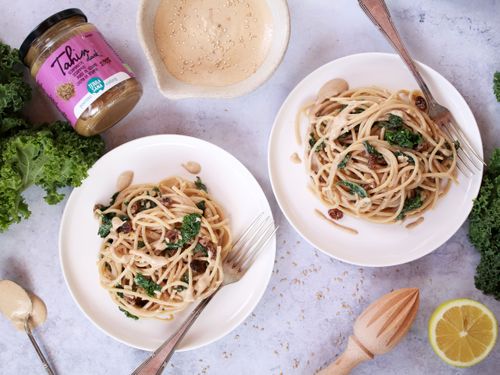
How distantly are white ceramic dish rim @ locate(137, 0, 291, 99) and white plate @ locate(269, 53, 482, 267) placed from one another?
174 millimetres

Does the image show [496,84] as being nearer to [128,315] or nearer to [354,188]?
[354,188]

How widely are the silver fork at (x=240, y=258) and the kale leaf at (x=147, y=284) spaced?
0.62 feet

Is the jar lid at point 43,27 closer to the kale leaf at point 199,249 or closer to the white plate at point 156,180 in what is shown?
the white plate at point 156,180

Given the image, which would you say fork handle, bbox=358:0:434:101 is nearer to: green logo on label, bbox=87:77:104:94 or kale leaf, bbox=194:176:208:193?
kale leaf, bbox=194:176:208:193

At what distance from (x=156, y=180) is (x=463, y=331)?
149 cm

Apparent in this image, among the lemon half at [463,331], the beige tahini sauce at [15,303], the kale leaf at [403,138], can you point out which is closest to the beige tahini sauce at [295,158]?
the kale leaf at [403,138]

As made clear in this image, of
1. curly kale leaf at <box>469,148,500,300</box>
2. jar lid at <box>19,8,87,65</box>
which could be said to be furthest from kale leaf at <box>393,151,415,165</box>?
jar lid at <box>19,8,87,65</box>

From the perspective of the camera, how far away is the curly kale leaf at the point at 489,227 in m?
2.51

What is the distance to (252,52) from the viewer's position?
2.51 m

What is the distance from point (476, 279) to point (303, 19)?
1.41 metres

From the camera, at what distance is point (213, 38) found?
8.15ft

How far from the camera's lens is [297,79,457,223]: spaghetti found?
8.06 ft

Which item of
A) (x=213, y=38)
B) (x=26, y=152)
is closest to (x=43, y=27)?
(x=26, y=152)

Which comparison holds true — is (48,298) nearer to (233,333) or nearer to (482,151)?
(233,333)
